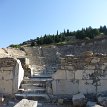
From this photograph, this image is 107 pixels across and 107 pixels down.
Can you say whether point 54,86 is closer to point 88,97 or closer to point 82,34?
point 88,97

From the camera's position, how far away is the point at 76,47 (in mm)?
38312

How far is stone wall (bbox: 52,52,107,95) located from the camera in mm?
9969

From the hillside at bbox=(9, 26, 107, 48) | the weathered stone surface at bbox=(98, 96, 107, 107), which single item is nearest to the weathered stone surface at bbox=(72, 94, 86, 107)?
the weathered stone surface at bbox=(98, 96, 107, 107)

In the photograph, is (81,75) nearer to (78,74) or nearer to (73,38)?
(78,74)

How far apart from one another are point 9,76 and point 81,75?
102 inches

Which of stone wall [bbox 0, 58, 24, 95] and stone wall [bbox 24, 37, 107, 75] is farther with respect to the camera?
stone wall [bbox 24, 37, 107, 75]

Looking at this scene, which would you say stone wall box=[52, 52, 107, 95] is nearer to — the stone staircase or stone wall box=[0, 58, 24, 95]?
the stone staircase

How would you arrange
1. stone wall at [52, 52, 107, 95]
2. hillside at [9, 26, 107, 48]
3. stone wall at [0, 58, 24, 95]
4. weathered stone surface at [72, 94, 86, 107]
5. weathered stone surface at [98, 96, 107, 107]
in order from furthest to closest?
1. hillside at [9, 26, 107, 48]
2. stone wall at [0, 58, 24, 95]
3. stone wall at [52, 52, 107, 95]
4. weathered stone surface at [72, 94, 86, 107]
5. weathered stone surface at [98, 96, 107, 107]

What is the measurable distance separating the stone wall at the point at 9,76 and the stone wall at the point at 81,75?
139cm

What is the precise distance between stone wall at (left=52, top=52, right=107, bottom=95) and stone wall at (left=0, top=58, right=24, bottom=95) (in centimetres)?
139

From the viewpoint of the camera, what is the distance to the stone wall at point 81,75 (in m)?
9.97

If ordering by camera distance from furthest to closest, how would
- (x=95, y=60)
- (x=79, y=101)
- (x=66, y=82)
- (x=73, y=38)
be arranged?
(x=73, y=38) → (x=66, y=82) → (x=95, y=60) → (x=79, y=101)

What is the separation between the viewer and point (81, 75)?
32.9 feet

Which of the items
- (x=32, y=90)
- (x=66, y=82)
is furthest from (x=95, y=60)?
(x=32, y=90)
